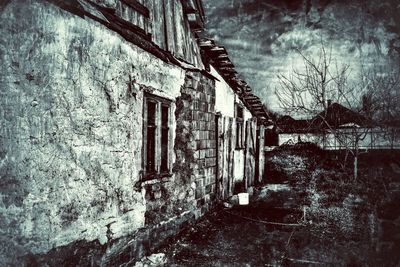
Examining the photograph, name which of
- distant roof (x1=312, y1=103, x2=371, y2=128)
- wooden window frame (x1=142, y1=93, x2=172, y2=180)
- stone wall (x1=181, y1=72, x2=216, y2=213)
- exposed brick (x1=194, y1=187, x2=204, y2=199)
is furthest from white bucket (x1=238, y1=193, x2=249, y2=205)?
distant roof (x1=312, y1=103, x2=371, y2=128)

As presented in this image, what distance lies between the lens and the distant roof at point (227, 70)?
23.8ft

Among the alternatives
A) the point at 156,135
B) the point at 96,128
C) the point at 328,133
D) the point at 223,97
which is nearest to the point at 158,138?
the point at 156,135

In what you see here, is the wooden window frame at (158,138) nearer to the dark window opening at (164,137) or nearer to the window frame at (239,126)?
the dark window opening at (164,137)

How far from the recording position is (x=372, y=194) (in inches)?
401

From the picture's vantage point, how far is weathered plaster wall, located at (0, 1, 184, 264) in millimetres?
2672

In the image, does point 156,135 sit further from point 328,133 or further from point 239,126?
point 328,133

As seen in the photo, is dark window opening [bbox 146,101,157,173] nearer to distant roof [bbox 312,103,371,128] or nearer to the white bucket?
the white bucket

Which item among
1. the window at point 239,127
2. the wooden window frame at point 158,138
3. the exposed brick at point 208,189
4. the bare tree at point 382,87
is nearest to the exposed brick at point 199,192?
the exposed brick at point 208,189

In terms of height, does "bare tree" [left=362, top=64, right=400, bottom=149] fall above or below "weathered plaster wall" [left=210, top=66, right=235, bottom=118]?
above

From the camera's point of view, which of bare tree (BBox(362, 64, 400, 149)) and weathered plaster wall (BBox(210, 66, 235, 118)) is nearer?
weathered plaster wall (BBox(210, 66, 235, 118))

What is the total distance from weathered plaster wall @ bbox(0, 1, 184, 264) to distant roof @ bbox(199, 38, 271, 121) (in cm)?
336

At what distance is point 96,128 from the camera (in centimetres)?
353

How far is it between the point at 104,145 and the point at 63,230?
1075 millimetres

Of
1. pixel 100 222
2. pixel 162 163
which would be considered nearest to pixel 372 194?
pixel 162 163
